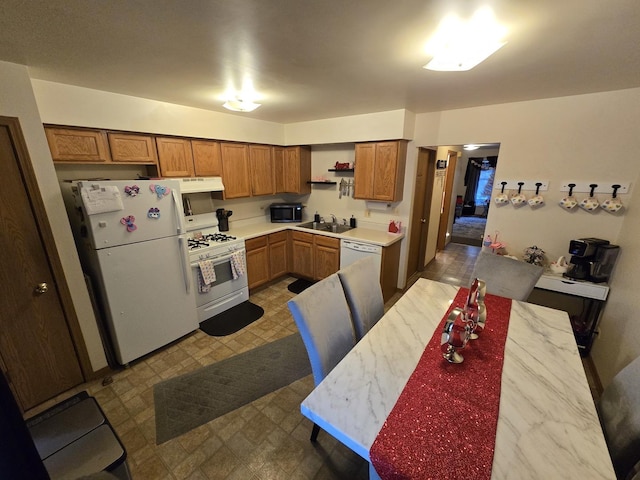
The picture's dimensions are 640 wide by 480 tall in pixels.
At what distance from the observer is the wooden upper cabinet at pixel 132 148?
7.87 ft

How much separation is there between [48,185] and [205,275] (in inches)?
55.5

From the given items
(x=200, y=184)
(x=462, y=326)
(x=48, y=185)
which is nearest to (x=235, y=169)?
(x=200, y=184)

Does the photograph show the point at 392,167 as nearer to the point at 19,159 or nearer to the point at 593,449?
the point at 593,449

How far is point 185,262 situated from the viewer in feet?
8.41

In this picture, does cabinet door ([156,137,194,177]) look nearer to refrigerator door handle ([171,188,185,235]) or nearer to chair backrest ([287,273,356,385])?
refrigerator door handle ([171,188,185,235])

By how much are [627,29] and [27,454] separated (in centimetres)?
256

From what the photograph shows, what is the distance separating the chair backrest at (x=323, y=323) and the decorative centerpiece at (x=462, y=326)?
572 mm

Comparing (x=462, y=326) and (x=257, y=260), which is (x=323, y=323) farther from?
(x=257, y=260)

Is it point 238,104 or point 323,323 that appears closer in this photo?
point 323,323

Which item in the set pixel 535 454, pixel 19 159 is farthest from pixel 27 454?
pixel 19 159

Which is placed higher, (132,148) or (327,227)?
(132,148)

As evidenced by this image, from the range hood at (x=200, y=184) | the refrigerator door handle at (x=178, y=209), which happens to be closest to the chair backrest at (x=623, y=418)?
the refrigerator door handle at (x=178, y=209)

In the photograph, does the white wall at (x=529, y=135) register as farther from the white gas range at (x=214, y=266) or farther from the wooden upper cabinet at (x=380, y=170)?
the white gas range at (x=214, y=266)

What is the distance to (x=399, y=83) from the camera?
207 centimetres
